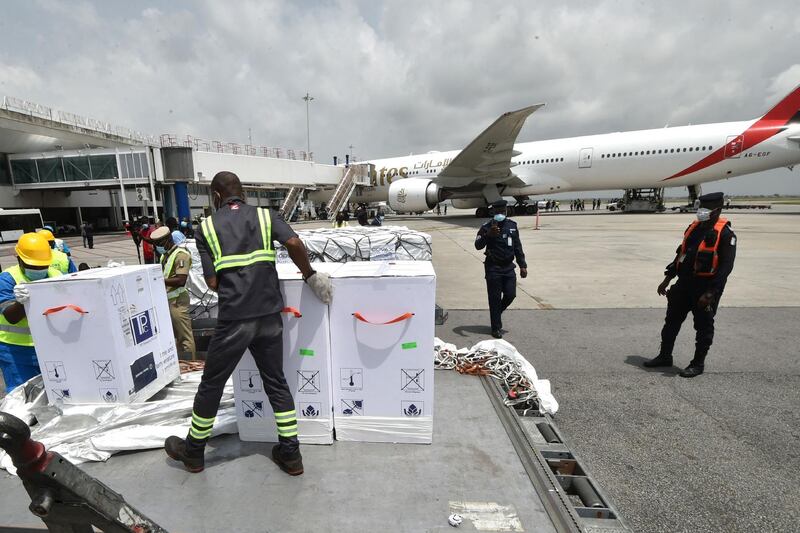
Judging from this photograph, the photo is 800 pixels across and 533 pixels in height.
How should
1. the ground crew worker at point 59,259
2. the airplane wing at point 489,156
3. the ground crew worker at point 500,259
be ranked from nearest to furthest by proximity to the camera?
the ground crew worker at point 59,259 < the ground crew worker at point 500,259 < the airplane wing at point 489,156

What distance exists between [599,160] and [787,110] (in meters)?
8.82

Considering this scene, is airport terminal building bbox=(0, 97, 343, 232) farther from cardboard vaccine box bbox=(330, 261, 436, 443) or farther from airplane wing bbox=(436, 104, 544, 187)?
cardboard vaccine box bbox=(330, 261, 436, 443)

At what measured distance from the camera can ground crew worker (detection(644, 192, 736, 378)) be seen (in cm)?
369

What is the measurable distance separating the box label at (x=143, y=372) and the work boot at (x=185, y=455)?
2.63 feet

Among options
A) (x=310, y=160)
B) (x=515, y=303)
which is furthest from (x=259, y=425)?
(x=310, y=160)

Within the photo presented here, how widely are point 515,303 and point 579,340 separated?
1.77 metres

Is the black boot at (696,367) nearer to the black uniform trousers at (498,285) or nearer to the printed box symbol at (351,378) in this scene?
the black uniform trousers at (498,285)

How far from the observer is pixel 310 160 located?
31562 millimetres

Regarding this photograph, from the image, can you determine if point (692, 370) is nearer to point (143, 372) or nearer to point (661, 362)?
point (661, 362)

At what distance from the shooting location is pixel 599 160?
22.5 metres

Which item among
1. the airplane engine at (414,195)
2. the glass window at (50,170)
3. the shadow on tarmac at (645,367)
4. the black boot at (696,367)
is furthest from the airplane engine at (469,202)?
the glass window at (50,170)

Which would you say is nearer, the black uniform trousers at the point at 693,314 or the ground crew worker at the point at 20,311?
the ground crew worker at the point at 20,311

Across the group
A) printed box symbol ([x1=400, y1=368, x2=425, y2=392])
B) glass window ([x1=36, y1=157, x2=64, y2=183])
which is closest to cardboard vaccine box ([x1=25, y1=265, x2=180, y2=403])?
printed box symbol ([x1=400, y1=368, x2=425, y2=392])

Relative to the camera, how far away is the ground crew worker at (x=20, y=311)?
2840 millimetres
